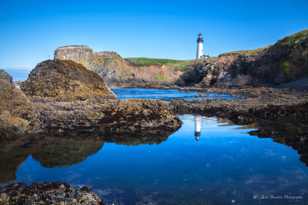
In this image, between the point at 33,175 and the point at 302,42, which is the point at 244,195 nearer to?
the point at 33,175

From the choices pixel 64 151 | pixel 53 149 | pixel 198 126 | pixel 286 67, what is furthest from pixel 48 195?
pixel 286 67

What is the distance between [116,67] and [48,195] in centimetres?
11649

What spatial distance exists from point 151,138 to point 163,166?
3429 millimetres

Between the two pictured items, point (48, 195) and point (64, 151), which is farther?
point (64, 151)

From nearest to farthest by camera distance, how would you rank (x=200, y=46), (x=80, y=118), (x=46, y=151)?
(x=46, y=151) < (x=80, y=118) < (x=200, y=46)

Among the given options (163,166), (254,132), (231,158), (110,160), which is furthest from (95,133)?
(254,132)

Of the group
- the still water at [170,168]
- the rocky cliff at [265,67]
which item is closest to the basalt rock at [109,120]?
the still water at [170,168]

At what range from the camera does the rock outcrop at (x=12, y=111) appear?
11523 mm

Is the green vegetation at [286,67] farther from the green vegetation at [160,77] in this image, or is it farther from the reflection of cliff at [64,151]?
the green vegetation at [160,77]

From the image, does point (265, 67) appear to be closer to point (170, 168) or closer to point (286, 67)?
point (286, 67)

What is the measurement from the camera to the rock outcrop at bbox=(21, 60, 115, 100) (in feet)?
79.3

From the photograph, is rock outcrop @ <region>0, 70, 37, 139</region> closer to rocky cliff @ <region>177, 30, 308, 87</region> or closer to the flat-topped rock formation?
the flat-topped rock formation

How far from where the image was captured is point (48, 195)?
18.9ft

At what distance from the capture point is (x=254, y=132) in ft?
42.7
